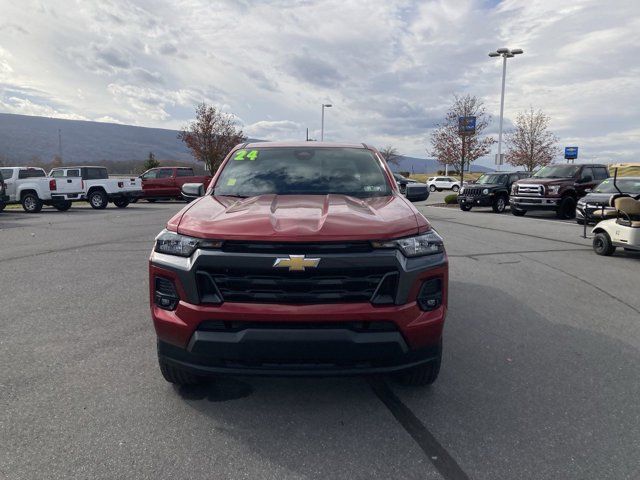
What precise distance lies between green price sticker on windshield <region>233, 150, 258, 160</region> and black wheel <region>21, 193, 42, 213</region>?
1876 cm

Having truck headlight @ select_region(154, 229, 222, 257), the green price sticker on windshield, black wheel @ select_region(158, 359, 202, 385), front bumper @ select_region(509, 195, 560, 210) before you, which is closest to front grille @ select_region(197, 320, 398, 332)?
truck headlight @ select_region(154, 229, 222, 257)

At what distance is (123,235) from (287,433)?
413 inches

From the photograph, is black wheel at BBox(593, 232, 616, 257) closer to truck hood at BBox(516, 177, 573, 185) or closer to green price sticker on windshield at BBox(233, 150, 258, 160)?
green price sticker on windshield at BBox(233, 150, 258, 160)

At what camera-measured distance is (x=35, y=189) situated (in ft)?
64.5

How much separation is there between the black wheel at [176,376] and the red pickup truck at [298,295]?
15cm

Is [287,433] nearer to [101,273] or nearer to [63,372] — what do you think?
A: [63,372]

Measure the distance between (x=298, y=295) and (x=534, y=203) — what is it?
17964mm

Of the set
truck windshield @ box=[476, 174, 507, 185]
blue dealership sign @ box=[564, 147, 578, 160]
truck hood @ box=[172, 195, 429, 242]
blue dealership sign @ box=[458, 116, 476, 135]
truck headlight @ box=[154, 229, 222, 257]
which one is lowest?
truck headlight @ box=[154, 229, 222, 257]

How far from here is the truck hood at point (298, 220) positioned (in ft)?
9.14

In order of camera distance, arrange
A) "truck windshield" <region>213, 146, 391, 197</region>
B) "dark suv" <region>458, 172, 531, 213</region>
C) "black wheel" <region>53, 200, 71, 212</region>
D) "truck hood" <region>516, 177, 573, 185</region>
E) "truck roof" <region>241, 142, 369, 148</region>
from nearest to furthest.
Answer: "truck windshield" <region>213, 146, 391, 197</region>
"truck roof" <region>241, 142, 369, 148</region>
"truck hood" <region>516, 177, 573, 185</region>
"black wheel" <region>53, 200, 71, 212</region>
"dark suv" <region>458, 172, 531, 213</region>

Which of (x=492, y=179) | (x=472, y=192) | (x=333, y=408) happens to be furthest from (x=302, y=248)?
(x=492, y=179)

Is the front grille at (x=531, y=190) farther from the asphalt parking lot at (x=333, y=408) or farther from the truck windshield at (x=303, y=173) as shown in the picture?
Result: the truck windshield at (x=303, y=173)

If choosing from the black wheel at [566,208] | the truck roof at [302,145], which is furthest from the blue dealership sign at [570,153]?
the truck roof at [302,145]

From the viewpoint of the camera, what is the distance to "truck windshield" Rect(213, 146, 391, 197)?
4.08m
